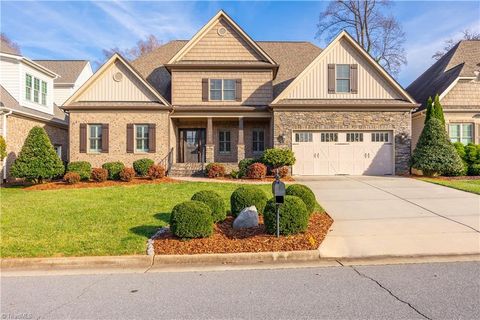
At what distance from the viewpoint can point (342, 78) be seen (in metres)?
18.0

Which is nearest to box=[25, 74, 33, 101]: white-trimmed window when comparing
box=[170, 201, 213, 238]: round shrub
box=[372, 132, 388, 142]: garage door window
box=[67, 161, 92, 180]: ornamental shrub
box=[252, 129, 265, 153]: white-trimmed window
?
box=[67, 161, 92, 180]: ornamental shrub

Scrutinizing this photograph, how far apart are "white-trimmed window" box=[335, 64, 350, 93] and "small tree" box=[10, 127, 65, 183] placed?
1461 centimetres

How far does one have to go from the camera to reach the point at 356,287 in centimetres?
452

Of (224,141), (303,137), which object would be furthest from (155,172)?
(303,137)

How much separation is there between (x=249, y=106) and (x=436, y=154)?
9.83m

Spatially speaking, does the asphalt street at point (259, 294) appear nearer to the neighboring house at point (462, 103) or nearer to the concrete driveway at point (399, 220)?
the concrete driveway at point (399, 220)

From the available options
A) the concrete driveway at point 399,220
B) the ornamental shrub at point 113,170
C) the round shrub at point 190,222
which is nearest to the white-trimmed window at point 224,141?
the ornamental shrub at point 113,170

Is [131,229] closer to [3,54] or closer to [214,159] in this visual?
[214,159]

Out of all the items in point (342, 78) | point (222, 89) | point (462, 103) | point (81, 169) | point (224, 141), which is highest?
point (342, 78)

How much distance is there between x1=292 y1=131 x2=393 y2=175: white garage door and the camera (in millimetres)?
17672

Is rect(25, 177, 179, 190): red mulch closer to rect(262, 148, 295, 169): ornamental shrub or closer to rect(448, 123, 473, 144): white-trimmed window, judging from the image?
rect(262, 148, 295, 169): ornamental shrub

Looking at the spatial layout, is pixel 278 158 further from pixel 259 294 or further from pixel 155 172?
pixel 259 294

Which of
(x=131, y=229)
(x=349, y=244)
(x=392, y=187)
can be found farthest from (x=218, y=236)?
(x=392, y=187)

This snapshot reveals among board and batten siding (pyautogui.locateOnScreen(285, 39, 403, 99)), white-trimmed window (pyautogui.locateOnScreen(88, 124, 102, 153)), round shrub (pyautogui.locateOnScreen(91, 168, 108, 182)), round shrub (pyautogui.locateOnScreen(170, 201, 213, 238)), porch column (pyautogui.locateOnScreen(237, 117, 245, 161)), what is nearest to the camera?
round shrub (pyautogui.locateOnScreen(170, 201, 213, 238))
